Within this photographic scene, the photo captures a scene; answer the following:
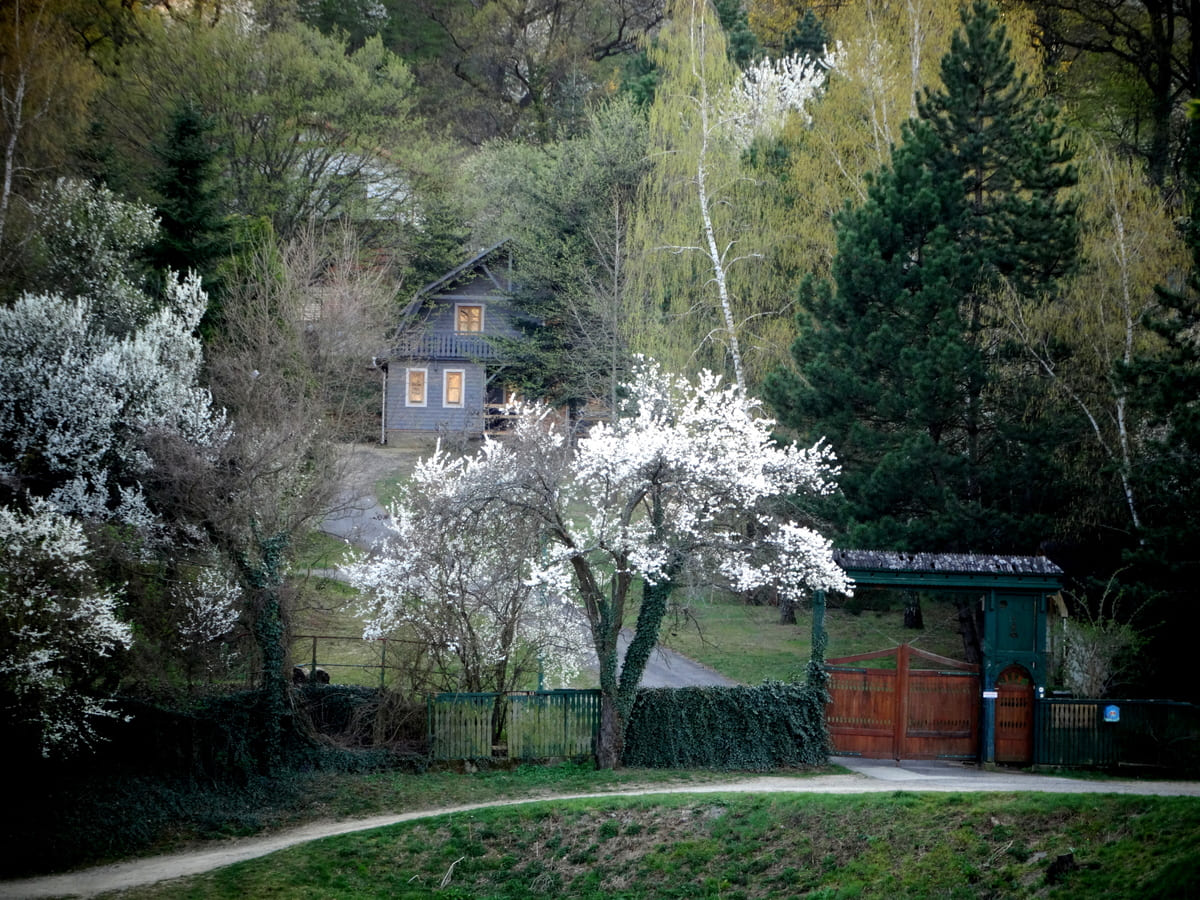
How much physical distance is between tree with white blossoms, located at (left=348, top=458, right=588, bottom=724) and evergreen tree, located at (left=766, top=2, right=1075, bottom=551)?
7.76m

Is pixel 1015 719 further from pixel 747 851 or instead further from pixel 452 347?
pixel 452 347

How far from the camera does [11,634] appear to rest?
17.0m

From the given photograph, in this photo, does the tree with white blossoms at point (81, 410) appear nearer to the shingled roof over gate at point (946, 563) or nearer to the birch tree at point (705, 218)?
the shingled roof over gate at point (946, 563)

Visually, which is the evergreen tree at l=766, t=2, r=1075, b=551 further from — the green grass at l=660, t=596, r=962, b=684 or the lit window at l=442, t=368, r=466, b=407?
the lit window at l=442, t=368, r=466, b=407

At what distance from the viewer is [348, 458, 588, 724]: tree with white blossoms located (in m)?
21.0

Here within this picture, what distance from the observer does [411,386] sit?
164 feet

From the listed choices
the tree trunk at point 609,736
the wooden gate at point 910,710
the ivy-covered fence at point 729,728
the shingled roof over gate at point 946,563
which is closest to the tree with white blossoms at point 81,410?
the tree trunk at point 609,736

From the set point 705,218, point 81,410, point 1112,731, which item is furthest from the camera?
point 705,218

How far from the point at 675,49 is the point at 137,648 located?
27.1 meters

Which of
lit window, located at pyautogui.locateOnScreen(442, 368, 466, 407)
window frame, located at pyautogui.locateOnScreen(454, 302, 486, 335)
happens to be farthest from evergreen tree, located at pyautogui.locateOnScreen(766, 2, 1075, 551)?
lit window, located at pyautogui.locateOnScreen(442, 368, 466, 407)

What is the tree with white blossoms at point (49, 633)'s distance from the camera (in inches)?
671

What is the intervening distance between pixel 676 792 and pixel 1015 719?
6.91 metres

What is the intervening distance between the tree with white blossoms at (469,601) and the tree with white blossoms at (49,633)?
201 inches

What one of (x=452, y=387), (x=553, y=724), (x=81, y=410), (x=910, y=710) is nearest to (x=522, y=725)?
(x=553, y=724)
